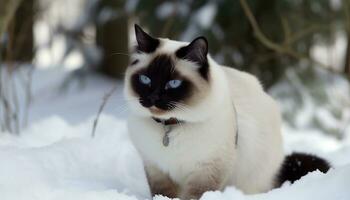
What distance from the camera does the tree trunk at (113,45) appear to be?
8.07 metres

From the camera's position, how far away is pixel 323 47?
6.40 m

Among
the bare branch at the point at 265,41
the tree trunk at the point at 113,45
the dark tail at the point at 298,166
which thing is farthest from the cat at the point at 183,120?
the tree trunk at the point at 113,45

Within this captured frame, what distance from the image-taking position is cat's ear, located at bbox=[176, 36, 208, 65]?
269 cm

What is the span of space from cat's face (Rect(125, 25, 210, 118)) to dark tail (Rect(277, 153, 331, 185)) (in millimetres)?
882

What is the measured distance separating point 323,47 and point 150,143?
4.02 m

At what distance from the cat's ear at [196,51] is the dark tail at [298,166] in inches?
37.1

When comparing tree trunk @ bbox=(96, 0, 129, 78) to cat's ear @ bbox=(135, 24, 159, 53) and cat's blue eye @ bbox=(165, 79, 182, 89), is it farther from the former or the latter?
cat's blue eye @ bbox=(165, 79, 182, 89)

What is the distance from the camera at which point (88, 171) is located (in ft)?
10.6

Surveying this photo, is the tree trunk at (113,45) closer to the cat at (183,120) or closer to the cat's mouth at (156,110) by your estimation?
the cat at (183,120)

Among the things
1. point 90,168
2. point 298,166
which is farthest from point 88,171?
point 298,166

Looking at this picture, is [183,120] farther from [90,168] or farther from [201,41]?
[90,168]

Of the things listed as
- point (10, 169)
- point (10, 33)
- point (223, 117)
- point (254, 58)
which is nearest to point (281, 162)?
point (223, 117)

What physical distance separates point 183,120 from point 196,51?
32 centimetres

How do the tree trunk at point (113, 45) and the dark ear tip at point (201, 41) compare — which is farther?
the tree trunk at point (113, 45)
